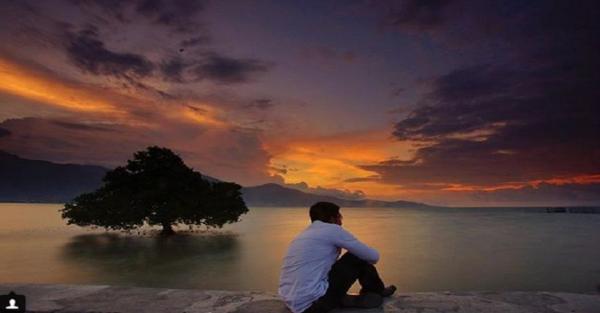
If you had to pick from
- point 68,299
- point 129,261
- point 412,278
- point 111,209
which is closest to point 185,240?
point 111,209

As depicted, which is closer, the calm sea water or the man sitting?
the man sitting

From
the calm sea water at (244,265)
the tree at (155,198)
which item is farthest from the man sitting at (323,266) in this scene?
the tree at (155,198)

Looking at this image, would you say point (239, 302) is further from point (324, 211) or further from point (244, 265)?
point (244, 265)

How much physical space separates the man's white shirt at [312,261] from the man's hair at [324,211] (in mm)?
180

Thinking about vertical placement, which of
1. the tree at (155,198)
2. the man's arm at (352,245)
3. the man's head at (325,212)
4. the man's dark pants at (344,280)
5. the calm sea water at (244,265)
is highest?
the tree at (155,198)

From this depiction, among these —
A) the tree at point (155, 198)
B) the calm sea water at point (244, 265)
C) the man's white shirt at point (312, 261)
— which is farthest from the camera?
the tree at point (155, 198)

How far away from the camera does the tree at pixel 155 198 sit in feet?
125

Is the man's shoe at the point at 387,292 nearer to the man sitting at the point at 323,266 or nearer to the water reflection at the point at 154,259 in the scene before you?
the man sitting at the point at 323,266

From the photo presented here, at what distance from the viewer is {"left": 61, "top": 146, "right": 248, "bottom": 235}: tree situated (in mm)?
38000

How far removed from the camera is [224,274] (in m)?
22.8

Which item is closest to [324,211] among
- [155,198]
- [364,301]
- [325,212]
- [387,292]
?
[325,212]

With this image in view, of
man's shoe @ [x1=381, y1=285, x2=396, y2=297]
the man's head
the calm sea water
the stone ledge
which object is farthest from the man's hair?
the calm sea water

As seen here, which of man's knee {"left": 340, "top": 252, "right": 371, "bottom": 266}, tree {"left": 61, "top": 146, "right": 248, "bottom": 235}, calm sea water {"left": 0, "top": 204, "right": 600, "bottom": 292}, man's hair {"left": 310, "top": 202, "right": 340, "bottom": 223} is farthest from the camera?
tree {"left": 61, "top": 146, "right": 248, "bottom": 235}

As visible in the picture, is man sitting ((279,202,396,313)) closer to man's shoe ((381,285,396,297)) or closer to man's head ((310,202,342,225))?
man's head ((310,202,342,225))
